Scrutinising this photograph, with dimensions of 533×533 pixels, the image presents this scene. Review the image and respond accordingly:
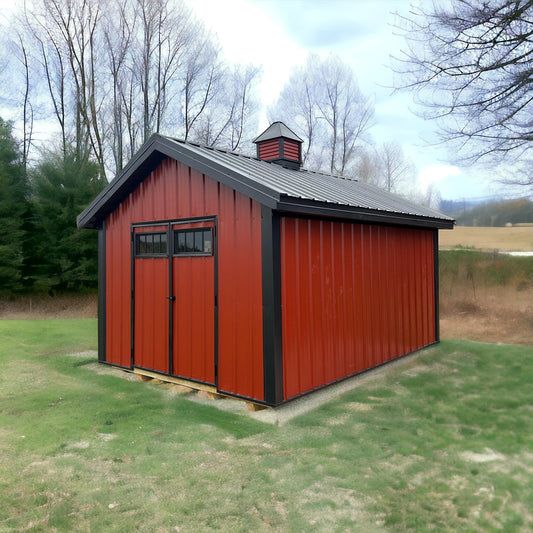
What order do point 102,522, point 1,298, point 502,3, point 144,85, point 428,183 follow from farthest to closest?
point 428,183, point 144,85, point 1,298, point 502,3, point 102,522

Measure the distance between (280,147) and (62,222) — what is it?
37.3ft

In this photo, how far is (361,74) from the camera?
74.5ft

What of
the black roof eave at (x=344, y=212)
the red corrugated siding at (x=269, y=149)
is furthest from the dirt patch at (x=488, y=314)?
the red corrugated siding at (x=269, y=149)

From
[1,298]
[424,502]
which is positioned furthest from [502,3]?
[1,298]

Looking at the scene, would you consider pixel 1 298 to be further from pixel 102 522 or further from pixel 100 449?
pixel 102 522

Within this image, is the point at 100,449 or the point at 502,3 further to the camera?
the point at 502,3

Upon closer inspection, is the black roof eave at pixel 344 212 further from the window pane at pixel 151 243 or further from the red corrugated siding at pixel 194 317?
the window pane at pixel 151 243

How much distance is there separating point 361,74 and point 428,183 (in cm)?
926

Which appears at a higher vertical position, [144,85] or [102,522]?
[144,85]

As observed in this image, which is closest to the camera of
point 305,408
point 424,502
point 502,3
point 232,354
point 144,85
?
point 424,502

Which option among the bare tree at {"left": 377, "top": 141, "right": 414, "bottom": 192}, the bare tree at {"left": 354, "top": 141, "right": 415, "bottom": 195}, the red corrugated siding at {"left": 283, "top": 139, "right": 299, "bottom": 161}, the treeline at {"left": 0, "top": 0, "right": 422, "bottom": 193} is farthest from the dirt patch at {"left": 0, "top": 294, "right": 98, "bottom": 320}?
the bare tree at {"left": 377, "top": 141, "right": 414, "bottom": 192}

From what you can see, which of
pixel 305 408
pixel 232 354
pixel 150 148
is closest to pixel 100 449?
pixel 232 354

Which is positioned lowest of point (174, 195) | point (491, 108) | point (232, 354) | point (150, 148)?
point (232, 354)

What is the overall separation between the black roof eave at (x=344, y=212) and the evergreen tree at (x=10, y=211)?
13.9 m
